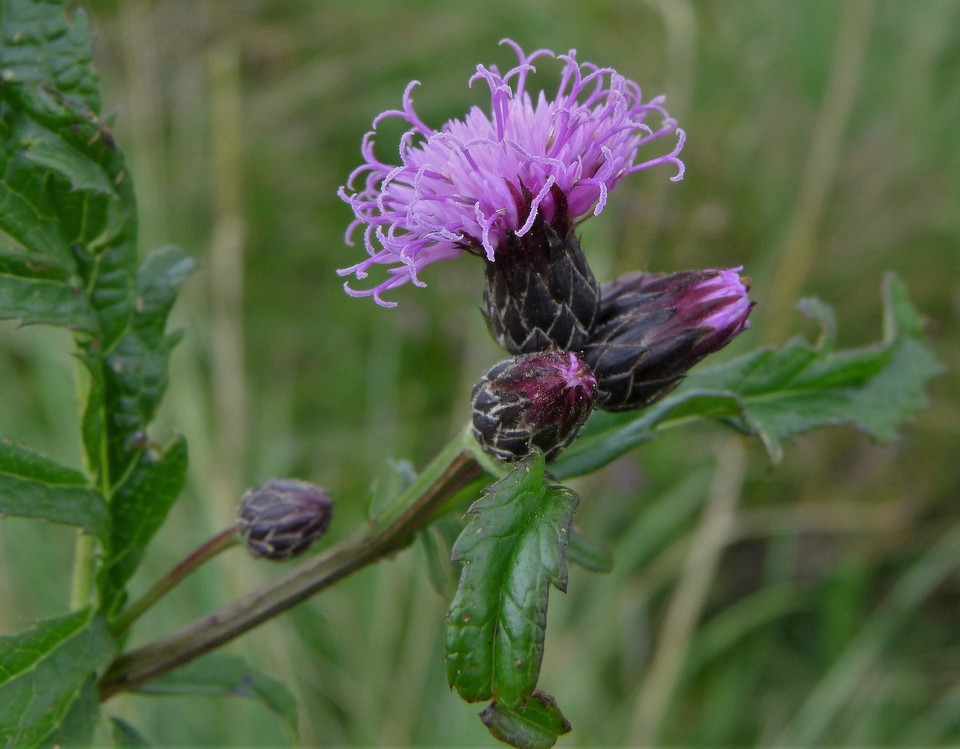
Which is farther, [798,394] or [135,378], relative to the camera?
[798,394]

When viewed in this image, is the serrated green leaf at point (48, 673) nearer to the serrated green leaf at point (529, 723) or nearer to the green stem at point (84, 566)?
the green stem at point (84, 566)

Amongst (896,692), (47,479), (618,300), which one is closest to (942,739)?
(896,692)

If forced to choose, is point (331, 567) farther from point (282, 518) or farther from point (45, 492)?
point (45, 492)

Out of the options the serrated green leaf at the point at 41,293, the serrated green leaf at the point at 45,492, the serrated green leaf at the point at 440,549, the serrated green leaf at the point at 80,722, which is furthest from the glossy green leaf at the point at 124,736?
the serrated green leaf at the point at 41,293

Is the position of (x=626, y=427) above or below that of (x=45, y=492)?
above

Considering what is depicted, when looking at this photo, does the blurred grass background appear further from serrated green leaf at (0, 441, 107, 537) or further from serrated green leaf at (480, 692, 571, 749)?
serrated green leaf at (480, 692, 571, 749)

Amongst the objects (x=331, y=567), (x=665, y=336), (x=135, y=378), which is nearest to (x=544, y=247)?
(x=665, y=336)

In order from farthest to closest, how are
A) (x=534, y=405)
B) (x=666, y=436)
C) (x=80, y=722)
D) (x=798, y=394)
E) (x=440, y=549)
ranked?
(x=666, y=436) → (x=798, y=394) → (x=440, y=549) → (x=80, y=722) → (x=534, y=405)
